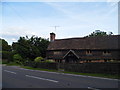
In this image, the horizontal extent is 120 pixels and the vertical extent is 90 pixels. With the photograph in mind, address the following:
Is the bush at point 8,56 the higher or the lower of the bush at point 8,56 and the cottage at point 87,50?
the lower

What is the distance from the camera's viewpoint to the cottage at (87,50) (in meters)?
Result: 35.0

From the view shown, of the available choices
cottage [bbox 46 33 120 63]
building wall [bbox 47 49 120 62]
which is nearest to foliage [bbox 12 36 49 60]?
cottage [bbox 46 33 120 63]

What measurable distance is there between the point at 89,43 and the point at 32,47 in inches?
744

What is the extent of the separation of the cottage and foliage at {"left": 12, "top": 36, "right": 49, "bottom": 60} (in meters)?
6.28

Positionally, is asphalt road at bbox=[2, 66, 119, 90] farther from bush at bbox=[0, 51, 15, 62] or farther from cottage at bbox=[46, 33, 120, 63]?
bush at bbox=[0, 51, 15, 62]

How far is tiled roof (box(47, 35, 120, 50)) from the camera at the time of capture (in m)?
A: 36.2

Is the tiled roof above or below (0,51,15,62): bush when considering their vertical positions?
above

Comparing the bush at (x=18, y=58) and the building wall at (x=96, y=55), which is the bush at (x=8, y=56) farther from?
the building wall at (x=96, y=55)

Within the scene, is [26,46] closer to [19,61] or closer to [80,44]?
[19,61]

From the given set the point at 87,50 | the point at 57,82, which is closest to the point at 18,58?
the point at 87,50

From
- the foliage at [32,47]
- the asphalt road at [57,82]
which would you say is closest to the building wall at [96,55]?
the foliage at [32,47]

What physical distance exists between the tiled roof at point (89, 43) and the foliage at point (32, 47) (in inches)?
253

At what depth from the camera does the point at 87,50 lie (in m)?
36.8

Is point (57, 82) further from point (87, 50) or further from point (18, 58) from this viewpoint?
point (18, 58)
